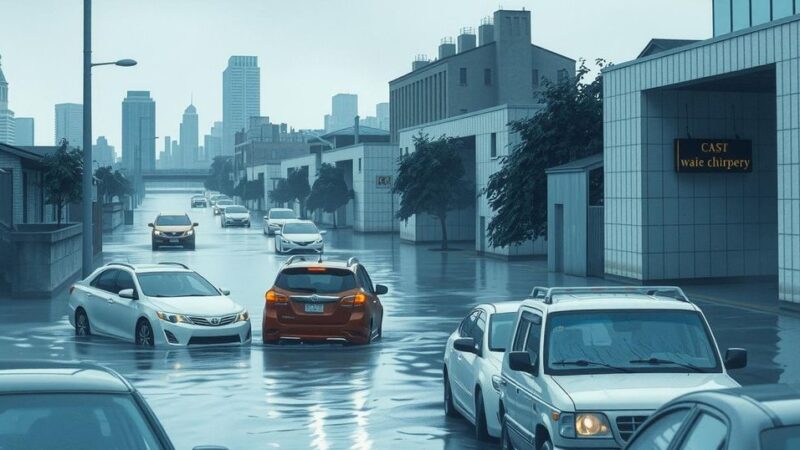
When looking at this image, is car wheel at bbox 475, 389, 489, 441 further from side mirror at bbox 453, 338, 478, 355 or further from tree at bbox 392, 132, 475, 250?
tree at bbox 392, 132, 475, 250

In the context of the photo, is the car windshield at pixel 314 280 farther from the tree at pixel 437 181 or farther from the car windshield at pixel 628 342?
the tree at pixel 437 181

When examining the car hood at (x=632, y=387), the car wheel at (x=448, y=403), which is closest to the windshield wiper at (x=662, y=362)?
the car hood at (x=632, y=387)

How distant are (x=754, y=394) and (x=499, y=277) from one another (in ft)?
119

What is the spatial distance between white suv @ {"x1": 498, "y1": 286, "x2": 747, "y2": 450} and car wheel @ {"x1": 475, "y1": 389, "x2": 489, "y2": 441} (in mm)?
1258

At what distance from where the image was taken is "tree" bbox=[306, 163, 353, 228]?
90000mm

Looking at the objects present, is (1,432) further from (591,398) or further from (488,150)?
(488,150)

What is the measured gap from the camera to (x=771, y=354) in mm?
21109

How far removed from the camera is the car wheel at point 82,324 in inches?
950

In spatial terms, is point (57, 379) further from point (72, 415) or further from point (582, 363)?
point (582, 363)

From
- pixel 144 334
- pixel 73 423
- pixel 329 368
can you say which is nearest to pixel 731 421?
pixel 73 423

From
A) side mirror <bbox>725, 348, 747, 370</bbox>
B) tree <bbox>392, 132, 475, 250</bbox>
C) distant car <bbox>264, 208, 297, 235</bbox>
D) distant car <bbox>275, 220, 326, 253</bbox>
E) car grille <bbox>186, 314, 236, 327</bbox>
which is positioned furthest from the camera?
distant car <bbox>264, 208, 297, 235</bbox>

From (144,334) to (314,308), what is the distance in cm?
318

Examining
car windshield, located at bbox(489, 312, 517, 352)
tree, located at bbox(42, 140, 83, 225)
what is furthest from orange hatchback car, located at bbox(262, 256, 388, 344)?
tree, located at bbox(42, 140, 83, 225)

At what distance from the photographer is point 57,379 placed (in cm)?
646
